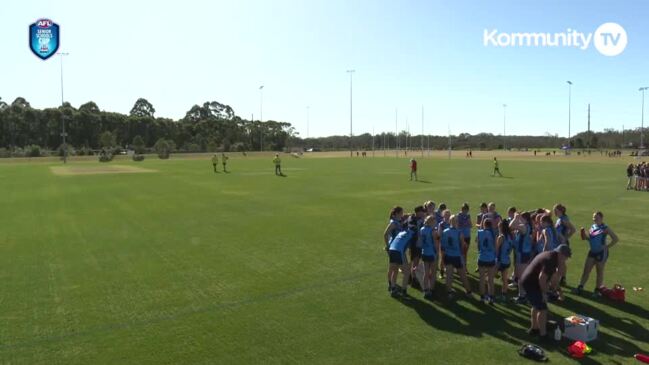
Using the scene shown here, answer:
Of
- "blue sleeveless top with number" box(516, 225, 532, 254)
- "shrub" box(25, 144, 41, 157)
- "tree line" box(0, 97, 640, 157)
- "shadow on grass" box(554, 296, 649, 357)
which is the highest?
"tree line" box(0, 97, 640, 157)

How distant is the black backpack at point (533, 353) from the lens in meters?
6.75

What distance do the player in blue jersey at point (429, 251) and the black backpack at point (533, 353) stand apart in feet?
8.75

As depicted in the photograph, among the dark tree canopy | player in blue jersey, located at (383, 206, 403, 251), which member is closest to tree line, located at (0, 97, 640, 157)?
the dark tree canopy

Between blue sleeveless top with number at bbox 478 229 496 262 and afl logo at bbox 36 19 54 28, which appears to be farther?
afl logo at bbox 36 19 54 28

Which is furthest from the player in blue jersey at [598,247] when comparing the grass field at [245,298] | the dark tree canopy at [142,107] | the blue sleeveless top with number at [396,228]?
the dark tree canopy at [142,107]

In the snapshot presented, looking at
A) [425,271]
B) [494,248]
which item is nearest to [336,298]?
[425,271]

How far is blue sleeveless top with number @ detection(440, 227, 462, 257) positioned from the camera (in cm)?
930

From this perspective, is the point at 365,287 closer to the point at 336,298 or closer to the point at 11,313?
the point at 336,298

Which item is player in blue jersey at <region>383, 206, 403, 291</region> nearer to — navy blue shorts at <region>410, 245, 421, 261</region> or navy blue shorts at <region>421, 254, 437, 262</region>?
navy blue shorts at <region>410, 245, 421, 261</region>

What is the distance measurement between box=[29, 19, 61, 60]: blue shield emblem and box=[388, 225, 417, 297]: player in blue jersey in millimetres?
29517

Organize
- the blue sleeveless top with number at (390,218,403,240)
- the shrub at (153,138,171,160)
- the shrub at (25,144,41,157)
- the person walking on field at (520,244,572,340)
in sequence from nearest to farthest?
the person walking on field at (520,244,572,340)
the blue sleeveless top with number at (390,218,403,240)
the shrub at (25,144,41,157)
the shrub at (153,138,171,160)

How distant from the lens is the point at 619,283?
1029cm

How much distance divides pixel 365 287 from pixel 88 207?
16.5m

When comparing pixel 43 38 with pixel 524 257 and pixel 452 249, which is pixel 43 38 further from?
pixel 524 257
